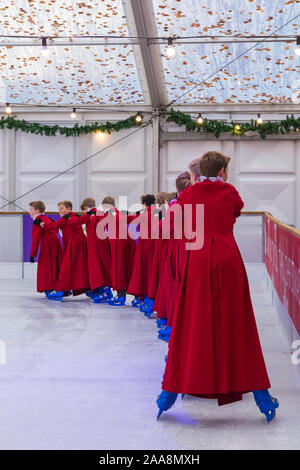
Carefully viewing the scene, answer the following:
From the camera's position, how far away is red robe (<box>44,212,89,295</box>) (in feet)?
27.3

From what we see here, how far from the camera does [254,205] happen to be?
14.7m

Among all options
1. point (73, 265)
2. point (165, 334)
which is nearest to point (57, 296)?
point (73, 265)

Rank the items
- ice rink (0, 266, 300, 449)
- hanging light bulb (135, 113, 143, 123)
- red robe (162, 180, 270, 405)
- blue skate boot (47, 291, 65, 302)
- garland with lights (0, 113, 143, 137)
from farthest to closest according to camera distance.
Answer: garland with lights (0, 113, 143, 137) < hanging light bulb (135, 113, 143, 123) < blue skate boot (47, 291, 65, 302) < red robe (162, 180, 270, 405) < ice rink (0, 266, 300, 449)

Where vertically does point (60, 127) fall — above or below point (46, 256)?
above

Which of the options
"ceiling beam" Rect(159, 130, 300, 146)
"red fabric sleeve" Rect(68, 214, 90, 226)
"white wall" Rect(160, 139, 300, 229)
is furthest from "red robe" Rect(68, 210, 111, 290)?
"ceiling beam" Rect(159, 130, 300, 146)

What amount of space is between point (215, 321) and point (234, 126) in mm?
11658

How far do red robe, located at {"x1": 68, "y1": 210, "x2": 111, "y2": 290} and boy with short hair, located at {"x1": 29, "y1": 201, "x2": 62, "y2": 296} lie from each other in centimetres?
45

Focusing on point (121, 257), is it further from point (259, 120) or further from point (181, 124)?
point (259, 120)

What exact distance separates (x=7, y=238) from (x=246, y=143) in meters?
6.40

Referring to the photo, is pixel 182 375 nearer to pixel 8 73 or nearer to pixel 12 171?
pixel 8 73

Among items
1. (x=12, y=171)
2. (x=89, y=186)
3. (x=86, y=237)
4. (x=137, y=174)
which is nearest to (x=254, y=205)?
(x=137, y=174)

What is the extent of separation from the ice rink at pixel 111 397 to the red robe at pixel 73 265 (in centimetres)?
156

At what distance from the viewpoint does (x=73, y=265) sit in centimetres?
837

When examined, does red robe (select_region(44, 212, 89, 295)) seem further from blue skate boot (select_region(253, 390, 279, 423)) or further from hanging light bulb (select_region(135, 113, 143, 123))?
hanging light bulb (select_region(135, 113, 143, 123))
